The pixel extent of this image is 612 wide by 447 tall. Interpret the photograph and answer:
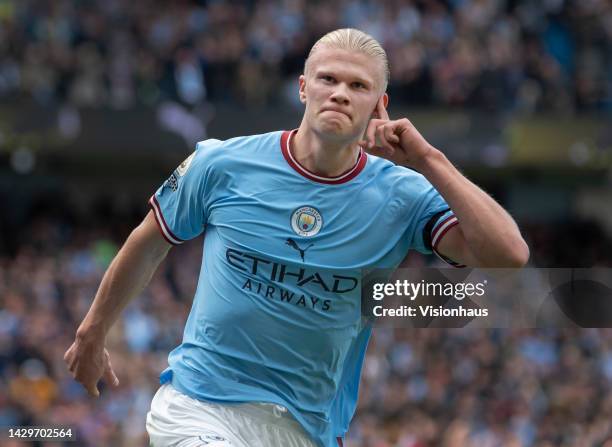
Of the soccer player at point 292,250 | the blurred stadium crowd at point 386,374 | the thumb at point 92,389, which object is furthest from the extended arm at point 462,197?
the blurred stadium crowd at point 386,374

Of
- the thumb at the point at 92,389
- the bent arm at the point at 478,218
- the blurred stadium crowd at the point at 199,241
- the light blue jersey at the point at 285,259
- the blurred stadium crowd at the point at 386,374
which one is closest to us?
the bent arm at the point at 478,218

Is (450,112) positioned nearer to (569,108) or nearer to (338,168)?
(569,108)

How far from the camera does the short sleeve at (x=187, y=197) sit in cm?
498

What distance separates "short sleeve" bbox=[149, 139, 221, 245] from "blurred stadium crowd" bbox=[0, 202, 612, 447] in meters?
7.42

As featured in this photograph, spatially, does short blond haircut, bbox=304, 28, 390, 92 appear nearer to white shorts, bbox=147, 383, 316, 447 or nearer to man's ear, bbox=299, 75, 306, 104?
man's ear, bbox=299, 75, 306, 104

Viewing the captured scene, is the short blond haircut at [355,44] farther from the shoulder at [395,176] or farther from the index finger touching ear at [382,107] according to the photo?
the shoulder at [395,176]

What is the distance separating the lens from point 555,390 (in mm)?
15031

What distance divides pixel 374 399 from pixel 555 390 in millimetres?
2420

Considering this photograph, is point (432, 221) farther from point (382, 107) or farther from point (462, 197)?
point (382, 107)

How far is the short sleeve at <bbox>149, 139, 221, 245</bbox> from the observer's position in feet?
16.3

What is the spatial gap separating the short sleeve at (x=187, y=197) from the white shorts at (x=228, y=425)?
0.70m

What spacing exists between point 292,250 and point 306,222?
0.13 meters

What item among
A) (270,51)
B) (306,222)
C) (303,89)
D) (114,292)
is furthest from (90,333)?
(270,51)

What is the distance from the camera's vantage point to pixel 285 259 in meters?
4.83
